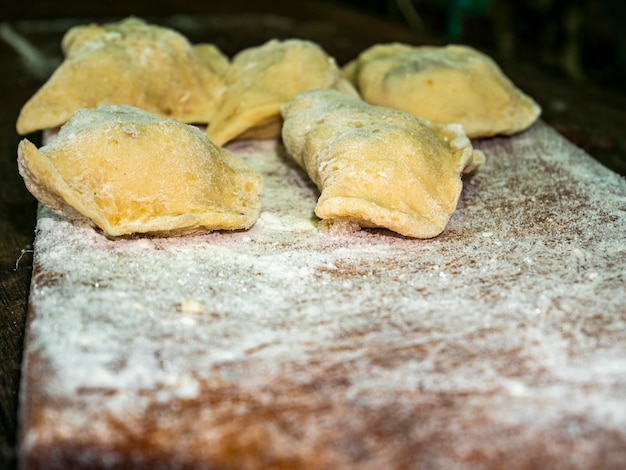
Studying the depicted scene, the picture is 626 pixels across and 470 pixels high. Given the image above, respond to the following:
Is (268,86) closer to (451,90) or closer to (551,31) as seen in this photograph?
(451,90)

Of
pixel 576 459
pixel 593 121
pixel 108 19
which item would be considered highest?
pixel 576 459

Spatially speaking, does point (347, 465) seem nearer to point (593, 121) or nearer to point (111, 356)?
point (111, 356)

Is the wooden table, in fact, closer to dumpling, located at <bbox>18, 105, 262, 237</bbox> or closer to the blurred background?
dumpling, located at <bbox>18, 105, 262, 237</bbox>

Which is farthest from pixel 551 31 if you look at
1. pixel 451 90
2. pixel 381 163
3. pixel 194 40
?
pixel 381 163

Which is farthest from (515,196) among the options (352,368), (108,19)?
(108,19)

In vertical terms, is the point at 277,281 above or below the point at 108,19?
above

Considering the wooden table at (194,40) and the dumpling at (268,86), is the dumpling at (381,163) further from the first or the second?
the wooden table at (194,40)
